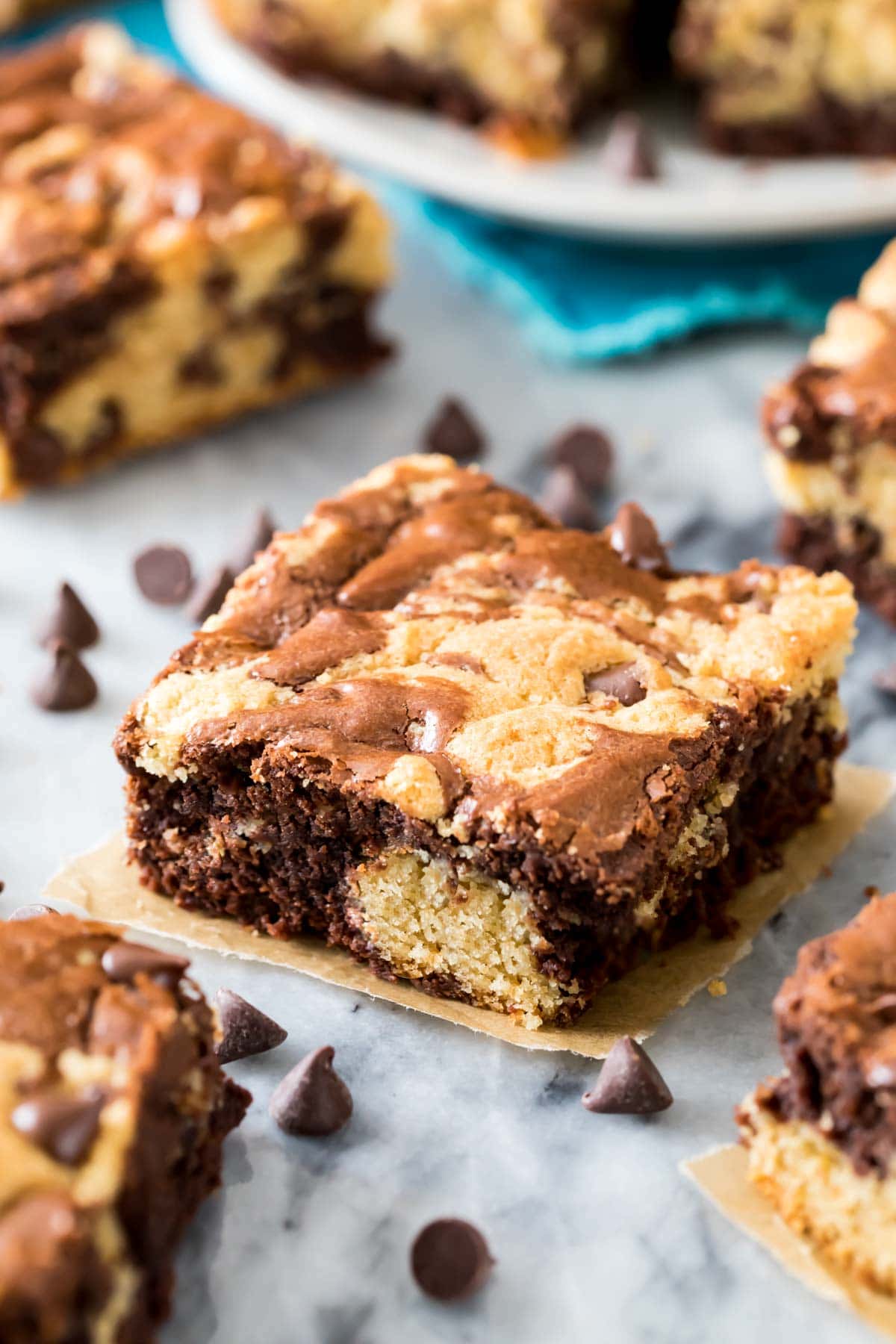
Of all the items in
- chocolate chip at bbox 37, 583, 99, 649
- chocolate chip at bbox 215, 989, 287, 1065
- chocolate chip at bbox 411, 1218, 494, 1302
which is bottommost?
chocolate chip at bbox 411, 1218, 494, 1302

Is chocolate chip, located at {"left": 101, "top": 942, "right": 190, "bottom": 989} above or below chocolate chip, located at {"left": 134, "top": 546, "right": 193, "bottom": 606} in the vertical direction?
above

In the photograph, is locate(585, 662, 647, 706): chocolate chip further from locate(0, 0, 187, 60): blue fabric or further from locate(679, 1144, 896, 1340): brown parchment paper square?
locate(0, 0, 187, 60): blue fabric

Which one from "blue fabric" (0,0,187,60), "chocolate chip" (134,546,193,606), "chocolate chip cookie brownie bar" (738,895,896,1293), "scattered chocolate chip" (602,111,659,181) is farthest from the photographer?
"blue fabric" (0,0,187,60)

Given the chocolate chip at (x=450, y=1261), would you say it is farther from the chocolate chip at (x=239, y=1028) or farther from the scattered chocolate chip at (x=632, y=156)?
the scattered chocolate chip at (x=632, y=156)

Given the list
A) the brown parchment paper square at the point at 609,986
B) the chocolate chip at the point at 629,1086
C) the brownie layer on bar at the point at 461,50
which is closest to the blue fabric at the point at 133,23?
the brownie layer on bar at the point at 461,50

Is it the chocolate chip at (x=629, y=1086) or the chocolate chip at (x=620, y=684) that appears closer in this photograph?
the chocolate chip at (x=629, y=1086)

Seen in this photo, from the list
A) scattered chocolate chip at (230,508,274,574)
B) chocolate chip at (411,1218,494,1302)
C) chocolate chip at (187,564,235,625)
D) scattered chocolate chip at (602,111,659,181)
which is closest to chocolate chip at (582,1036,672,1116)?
chocolate chip at (411,1218,494,1302)

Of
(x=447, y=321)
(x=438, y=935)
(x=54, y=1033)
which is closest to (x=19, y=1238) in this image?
(x=54, y=1033)
